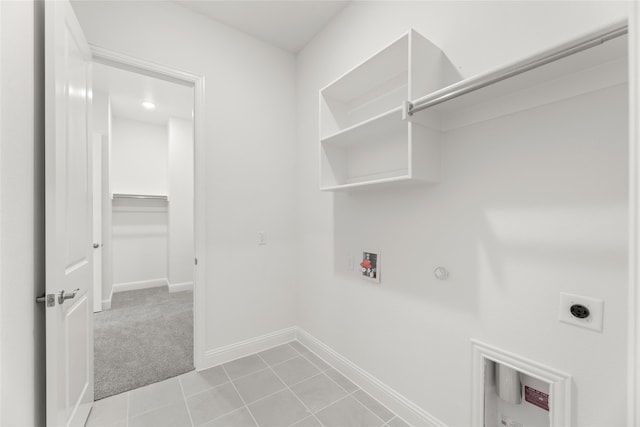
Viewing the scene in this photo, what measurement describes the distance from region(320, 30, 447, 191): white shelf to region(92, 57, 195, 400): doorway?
6.51 feet

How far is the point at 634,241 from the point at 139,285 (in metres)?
5.43

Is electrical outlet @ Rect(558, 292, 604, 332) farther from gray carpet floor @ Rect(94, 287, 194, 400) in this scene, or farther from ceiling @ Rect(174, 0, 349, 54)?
gray carpet floor @ Rect(94, 287, 194, 400)

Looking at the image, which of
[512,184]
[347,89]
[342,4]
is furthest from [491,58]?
[342,4]

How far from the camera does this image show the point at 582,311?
103 centimetres

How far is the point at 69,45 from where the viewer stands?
1.37 meters

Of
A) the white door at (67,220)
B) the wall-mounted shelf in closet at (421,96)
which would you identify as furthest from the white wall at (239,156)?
the wall-mounted shelf in closet at (421,96)

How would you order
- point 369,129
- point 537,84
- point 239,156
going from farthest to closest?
point 239,156, point 369,129, point 537,84

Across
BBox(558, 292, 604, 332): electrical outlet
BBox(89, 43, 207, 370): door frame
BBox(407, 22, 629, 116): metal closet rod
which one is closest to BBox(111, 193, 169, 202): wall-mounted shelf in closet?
BBox(89, 43, 207, 370): door frame

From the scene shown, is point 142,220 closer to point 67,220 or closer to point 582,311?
point 67,220

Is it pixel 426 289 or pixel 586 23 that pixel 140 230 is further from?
pixel 586 23

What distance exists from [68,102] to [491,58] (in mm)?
2006

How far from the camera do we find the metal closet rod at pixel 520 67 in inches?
31.2

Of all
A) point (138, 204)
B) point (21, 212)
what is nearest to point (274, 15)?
point (21, 212)

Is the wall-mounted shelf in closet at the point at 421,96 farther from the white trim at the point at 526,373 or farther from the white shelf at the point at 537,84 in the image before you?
the white trim at the point at 526,373
